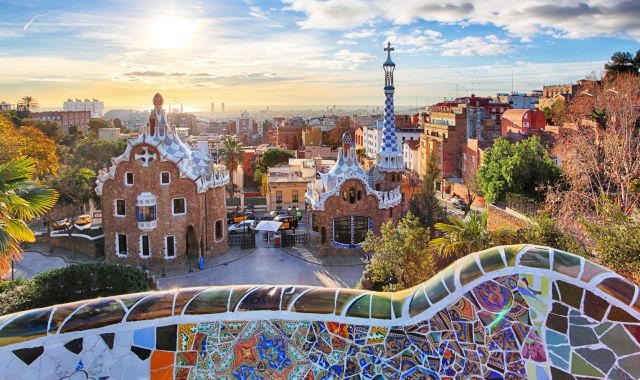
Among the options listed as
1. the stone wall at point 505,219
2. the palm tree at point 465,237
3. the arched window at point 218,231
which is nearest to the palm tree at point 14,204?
the palm tree at point 465,237

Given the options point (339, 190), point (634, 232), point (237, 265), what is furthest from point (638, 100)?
point (237, 265)

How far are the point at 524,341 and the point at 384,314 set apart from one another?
1.33m

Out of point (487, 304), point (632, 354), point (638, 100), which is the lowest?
point (632, 354)

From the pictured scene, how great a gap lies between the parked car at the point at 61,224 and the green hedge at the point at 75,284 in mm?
16300

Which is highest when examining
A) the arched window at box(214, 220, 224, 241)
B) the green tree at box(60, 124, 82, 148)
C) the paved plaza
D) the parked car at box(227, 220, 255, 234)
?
the green tree at box(60, 124, 82, 148)

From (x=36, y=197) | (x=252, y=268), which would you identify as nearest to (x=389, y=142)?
(x=252, y=268)

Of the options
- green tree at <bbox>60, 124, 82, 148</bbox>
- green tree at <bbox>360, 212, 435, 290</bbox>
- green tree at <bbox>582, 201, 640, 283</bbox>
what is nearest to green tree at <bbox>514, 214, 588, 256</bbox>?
green tree at <bbox>582, 201, 640, 283</bbox>

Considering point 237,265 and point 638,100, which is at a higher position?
point 638,100

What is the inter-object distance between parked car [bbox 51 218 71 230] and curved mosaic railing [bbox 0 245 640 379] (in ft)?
90.1

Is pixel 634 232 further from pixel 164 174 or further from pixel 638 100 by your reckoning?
pixel 638 100

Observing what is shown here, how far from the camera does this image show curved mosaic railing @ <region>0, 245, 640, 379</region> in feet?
15.2

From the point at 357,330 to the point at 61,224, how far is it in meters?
31.2

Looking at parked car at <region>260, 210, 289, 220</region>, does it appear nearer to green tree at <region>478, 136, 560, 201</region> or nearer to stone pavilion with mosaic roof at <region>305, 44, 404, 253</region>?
stone pavilion with mosaic roof at <region>305, 44, 404, 253</region>

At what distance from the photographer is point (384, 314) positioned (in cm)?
507
